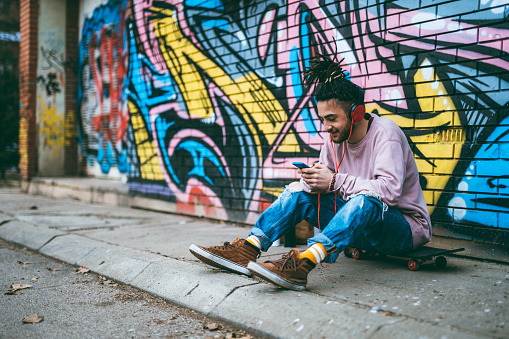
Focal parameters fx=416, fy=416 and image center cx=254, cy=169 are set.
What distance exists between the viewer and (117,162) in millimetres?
9312

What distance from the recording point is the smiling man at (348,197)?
2545mm

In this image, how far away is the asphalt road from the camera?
7.57 feet

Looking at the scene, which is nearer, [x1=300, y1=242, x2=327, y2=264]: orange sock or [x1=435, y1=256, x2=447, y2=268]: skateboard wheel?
[x1=300, y1=242, x2=327, y2=264]: orange sock

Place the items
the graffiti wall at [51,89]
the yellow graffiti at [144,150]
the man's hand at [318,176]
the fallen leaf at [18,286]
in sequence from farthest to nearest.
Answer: the graffiti wall at [51,89] < the yellow graffiti at [144,150] < the fallen leaf at [18,286] < the man's hand at [318,176]

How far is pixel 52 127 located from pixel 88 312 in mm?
8605

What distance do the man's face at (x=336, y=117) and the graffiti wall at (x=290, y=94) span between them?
1.13 metres

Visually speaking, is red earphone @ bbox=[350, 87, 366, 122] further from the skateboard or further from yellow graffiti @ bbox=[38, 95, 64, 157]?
yellow graffiti @ bbox=[38, 95, 64, 157]

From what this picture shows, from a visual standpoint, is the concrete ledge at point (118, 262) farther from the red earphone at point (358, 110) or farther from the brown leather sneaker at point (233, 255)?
the red earphone at point (358, 110)

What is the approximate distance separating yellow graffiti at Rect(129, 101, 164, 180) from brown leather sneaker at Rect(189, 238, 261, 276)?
3934 mm

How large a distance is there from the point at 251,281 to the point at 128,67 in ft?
18.5

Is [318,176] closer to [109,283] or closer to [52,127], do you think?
[109,283]

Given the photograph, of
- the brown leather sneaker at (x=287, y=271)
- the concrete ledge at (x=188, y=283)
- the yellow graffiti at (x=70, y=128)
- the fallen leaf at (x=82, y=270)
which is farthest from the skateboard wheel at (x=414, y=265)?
the yellow graffiti at (x=70, y=128)

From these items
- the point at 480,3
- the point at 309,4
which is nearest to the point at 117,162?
the point at 309,4

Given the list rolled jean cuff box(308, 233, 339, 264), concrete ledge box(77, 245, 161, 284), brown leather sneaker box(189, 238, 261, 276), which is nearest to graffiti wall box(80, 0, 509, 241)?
rolled jean cuff box(308, 233, 339, 264)
